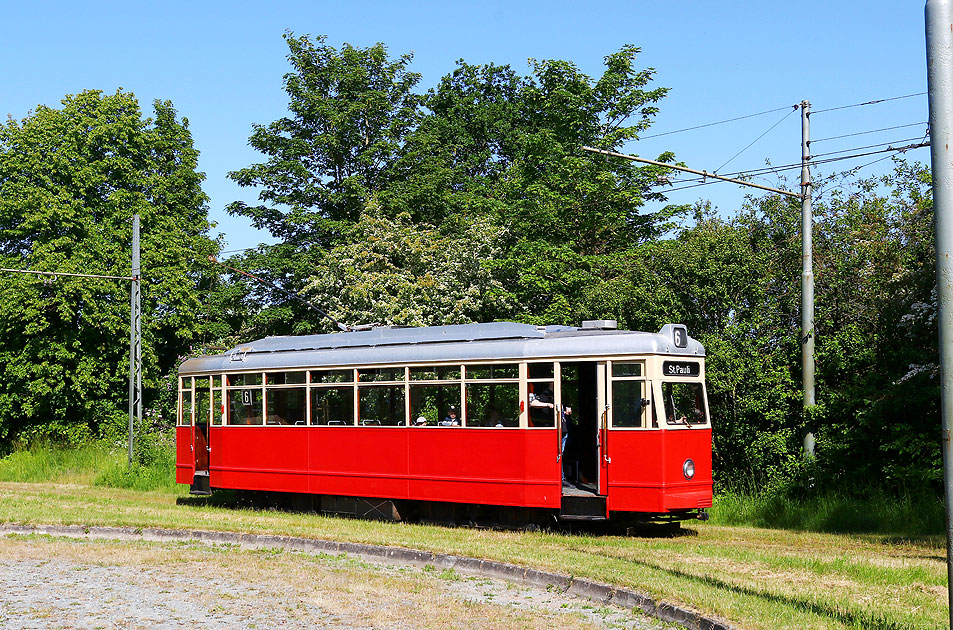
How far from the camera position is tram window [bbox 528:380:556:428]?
15961 mm

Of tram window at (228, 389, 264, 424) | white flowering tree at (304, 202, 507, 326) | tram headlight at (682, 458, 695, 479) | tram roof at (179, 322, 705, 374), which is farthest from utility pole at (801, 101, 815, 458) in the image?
white flowering tree at (304, 202, 507, 326)

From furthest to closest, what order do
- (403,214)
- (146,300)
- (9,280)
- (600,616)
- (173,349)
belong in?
(173,349)
(146,300)
(9,280)
(403,214)
(600,616)

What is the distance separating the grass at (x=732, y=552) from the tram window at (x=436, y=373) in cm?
222

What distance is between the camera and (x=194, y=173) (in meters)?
42.5

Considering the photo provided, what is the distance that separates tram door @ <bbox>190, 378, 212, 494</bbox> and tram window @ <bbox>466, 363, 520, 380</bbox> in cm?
647

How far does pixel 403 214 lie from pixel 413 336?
15468mm

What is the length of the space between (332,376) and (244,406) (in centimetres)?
243

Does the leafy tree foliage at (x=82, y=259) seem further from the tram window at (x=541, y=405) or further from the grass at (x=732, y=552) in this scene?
the tram window at (x=541, y=405)

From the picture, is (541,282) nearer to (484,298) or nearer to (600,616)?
(484,298)

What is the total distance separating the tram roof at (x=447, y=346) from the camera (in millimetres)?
15789

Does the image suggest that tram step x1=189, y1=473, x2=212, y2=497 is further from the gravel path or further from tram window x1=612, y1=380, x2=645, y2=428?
tram window x1=612, y1=380, x2=645, y2=428

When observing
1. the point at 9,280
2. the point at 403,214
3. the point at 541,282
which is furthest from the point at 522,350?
the point at 9,280

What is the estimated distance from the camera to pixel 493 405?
1658cm

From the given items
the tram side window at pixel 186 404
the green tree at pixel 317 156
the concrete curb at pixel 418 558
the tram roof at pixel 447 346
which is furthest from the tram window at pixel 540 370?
the green tree at pixel 317 156
